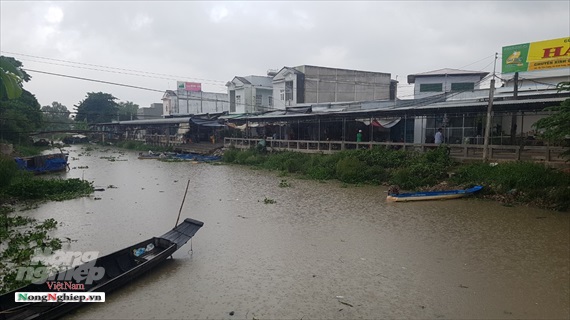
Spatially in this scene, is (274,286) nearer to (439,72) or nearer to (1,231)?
(1,231)

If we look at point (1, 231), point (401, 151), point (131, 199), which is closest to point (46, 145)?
point (131, 199)

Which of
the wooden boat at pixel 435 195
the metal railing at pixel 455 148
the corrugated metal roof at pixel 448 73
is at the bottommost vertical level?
the wooden boat at pixel 435 195

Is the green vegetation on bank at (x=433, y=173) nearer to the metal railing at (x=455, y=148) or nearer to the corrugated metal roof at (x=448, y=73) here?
the metal railing at (x=455, y=148)

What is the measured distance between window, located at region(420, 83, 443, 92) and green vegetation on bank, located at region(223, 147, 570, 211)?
38.5 ft

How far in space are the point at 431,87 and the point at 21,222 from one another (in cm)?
2644

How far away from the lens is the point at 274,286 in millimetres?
6918

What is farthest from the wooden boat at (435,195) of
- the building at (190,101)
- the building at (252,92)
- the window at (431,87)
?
the building at (190,101)

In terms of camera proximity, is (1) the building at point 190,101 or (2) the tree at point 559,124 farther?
(1) the building at point 190,101

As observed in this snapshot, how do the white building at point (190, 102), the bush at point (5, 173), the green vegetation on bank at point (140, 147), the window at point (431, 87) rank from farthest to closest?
the white building at point (190, 102) → the green vegetation on bank at point (140, 147) → the window at point (431, 87) → the bush at point (5, 173)

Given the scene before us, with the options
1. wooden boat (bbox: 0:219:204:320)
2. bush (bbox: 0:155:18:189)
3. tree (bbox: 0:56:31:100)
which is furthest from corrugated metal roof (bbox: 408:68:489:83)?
tree (bbox: 0:56:31:100)

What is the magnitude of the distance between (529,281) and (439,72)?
79.3ft

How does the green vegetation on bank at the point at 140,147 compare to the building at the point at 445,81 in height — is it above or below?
below

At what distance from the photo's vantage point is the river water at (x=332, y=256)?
6117mm

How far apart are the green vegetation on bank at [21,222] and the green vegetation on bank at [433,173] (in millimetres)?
10972
